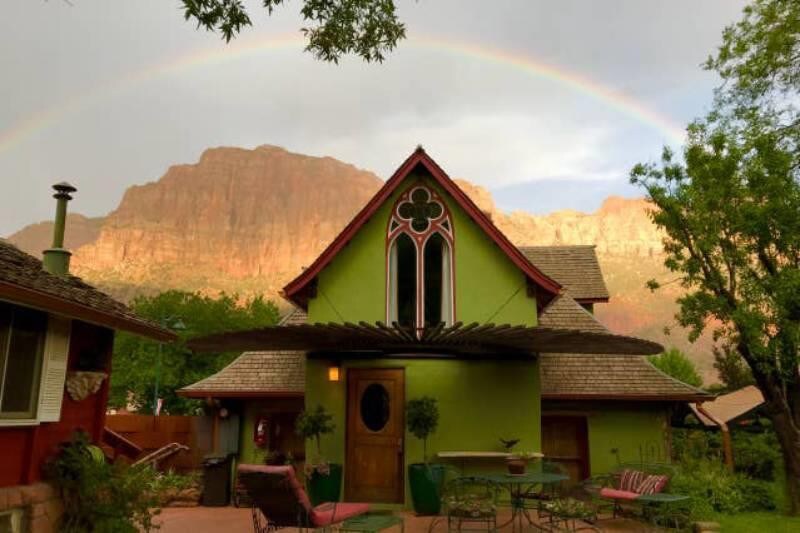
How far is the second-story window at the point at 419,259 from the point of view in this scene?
11.9 m

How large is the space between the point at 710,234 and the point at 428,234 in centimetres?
528

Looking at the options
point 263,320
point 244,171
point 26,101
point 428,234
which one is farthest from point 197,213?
point 428,234

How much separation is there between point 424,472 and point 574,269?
32.9 feet

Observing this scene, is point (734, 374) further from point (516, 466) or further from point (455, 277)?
point (516, 466)

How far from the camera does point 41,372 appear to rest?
23.6 feet

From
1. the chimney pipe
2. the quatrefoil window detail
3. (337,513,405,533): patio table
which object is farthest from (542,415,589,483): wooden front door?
the chimney pipe

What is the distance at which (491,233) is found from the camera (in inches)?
462

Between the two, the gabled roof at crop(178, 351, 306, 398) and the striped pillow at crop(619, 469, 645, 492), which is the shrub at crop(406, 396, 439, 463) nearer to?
the striped pillow at crop(619, 469, 645, 492)

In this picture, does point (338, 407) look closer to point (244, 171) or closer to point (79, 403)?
point (79, 403)

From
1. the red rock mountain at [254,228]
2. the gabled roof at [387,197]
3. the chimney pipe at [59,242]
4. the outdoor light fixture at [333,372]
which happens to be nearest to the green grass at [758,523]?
the gabled roof at [387,197]

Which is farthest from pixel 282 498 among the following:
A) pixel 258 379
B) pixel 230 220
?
pixel 230 220

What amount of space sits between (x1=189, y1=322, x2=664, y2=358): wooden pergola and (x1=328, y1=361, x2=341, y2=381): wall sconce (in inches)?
11.4

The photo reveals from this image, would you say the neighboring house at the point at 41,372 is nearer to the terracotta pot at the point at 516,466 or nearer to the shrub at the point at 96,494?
the shrub at the point at 96,494

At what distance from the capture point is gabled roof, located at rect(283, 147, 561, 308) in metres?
11.6
